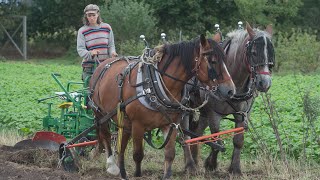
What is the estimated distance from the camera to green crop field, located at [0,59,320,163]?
24.8 ft

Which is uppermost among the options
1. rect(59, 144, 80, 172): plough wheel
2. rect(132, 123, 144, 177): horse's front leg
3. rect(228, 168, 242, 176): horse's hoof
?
rect(132, 123, 144, 177): horse's front leg

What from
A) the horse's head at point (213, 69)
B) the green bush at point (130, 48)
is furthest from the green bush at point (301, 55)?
the horse's head at point (213, 69)

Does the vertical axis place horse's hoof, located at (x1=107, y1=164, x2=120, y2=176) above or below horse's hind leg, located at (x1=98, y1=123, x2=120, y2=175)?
below

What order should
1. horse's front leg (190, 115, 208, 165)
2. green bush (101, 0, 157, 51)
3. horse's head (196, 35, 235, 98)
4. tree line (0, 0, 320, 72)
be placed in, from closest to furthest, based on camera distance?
horse's head (196, 35, 235, 98), horse's front leg (190, 115, 208, 165), green bush (101, 0, 157, 51), tree line (0, 0, 320, 72)

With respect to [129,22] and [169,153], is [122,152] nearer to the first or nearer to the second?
[169,153]

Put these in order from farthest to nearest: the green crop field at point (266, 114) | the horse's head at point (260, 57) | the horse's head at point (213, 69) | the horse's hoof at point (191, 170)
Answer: the horse's hoof at point (191, 170)
the green crop field at point (266, 114)
the horse's head at point (260, 57)
the horse's head at point (213, 69)

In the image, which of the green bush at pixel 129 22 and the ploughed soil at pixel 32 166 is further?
the green bush at pixel 129 22

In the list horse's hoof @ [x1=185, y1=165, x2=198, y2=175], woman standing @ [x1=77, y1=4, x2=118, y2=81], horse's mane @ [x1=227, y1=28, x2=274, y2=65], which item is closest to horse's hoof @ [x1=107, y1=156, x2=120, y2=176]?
horse's hoof @ [x1=185, y1=165, x2=198, y2=175]

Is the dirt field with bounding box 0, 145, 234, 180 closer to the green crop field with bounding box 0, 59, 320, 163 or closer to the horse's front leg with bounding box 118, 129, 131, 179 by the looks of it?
the horse's front leg with bounding box 118, 129, 131, 179

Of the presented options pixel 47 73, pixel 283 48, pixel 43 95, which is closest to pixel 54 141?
pixel 43 95

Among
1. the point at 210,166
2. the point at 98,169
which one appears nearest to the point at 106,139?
the point at 98,169

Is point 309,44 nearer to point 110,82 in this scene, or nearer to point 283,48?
point 283,48

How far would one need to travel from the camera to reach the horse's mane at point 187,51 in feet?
21.8

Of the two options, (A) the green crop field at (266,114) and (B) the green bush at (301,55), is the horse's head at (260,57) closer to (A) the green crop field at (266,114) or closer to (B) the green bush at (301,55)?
(A) the green crop field at (266,114)
